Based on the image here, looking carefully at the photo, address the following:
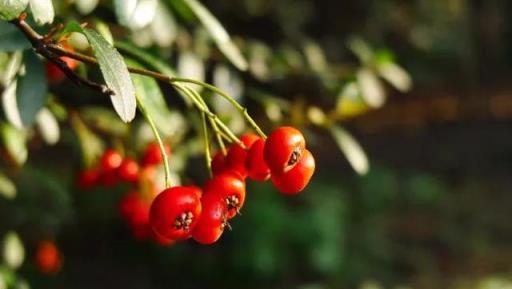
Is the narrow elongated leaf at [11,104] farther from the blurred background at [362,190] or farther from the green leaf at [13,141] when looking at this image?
the blurred background at [362,190]

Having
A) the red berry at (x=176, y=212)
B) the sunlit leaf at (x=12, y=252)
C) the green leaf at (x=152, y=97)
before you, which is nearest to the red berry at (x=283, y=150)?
the red berry at (x=176, y=212)

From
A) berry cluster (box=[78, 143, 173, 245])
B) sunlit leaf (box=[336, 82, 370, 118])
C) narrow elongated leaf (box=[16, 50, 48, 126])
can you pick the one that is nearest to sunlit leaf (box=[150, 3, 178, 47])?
berry cluster (box=[78, 143, 173, 245])

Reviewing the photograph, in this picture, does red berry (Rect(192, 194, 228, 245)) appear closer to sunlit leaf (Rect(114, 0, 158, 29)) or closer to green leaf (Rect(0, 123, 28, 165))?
sunlit leaf (Rect(114, 0, 158, 29))

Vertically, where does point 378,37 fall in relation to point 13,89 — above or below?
above

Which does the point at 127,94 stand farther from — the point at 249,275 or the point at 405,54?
the point at 405,54

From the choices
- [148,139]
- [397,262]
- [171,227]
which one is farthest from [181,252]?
[171,227]

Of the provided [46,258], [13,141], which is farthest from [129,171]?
[46,258]

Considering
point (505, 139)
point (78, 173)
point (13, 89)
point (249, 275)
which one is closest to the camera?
point (13, 89)

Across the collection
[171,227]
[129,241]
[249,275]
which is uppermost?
[129,241]
